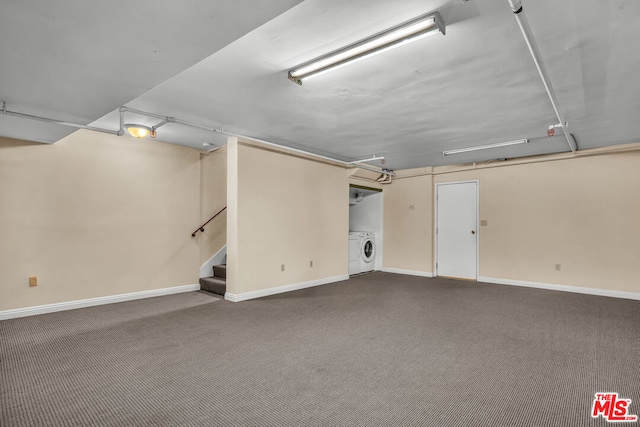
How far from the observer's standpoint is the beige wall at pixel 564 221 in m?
5.07

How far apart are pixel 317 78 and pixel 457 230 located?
521cm

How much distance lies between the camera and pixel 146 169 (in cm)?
498

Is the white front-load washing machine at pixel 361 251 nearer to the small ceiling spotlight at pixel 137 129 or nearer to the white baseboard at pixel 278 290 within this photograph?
the white baseboard at pixel 278 290

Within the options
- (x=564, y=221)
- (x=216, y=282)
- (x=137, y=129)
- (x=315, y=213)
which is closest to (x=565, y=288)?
(x=564, y=221)

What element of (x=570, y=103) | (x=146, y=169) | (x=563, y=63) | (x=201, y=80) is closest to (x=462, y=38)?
(x=563, y=63)

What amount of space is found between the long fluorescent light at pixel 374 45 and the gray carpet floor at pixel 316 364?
2.45 metres

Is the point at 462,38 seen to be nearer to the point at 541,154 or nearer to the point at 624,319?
the point at 624,319

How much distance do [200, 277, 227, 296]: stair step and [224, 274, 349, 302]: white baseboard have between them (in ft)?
0.64

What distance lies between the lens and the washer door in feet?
24.0

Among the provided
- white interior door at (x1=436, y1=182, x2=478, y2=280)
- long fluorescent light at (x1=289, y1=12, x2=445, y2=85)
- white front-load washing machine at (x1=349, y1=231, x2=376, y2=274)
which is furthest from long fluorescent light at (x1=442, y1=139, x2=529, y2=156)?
long fluorescent light at (x1=289, y1=12, x2=445, y2=85)

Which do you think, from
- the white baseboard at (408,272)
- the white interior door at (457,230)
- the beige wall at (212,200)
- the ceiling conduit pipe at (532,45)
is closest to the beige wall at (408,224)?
the white baseboard at (408,272)

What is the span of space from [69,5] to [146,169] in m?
3.81

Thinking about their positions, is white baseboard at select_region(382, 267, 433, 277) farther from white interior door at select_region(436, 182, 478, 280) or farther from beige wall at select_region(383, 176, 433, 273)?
white interior door at select_region(436, 182, 478, 280)

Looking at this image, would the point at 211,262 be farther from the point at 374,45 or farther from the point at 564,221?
the point at 564,221
